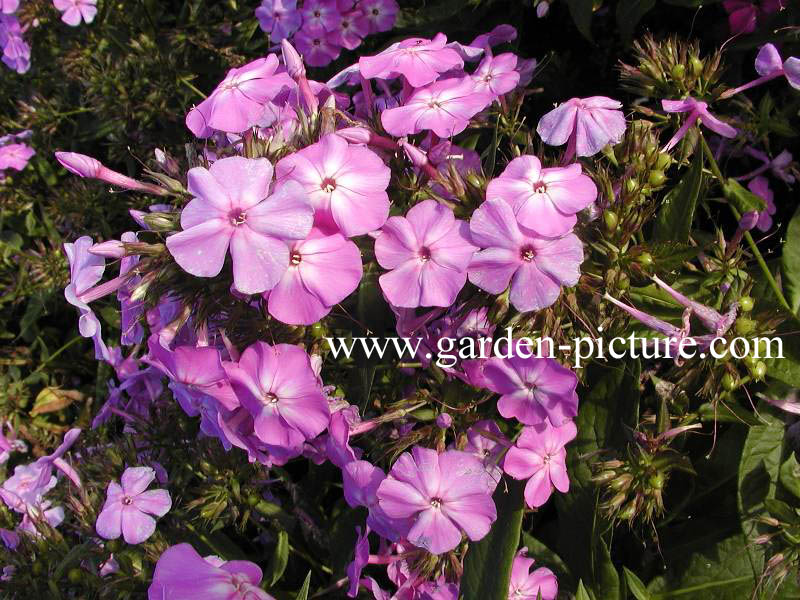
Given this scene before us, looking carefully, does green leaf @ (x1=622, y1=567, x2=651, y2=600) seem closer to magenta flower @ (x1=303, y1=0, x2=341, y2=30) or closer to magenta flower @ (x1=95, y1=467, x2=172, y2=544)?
magenta flower @ (x1=95, y1=467, x2=172, y2=544)

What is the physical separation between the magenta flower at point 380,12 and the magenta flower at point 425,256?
3.95 feet

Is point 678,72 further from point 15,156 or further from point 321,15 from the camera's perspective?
point 15,156

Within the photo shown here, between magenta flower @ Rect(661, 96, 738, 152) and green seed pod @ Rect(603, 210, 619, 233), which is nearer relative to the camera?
green seed pod @ Rect(603, 210, 619, 233)

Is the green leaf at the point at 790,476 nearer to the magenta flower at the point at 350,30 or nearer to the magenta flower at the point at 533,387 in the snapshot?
the magenta flower at the point at 533,387

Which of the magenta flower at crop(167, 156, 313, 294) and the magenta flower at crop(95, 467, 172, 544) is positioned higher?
the magenta flower at crop(167, 156, 313, 294)

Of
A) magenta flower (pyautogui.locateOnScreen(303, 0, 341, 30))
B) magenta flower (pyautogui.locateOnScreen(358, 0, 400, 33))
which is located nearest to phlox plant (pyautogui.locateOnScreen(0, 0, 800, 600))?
magenta flower (pyautogui.locateOnScreen(358, 0, 400, 33))

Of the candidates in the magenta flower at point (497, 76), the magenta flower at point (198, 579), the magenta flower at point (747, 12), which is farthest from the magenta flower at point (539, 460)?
the magenta flower at point (747, 12)

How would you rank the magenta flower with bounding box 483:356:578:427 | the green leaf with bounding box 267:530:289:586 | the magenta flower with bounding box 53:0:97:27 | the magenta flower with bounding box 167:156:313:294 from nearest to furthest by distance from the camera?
the magenta flower with bounding box 167:156:313:294 → the magenta flower with bounding box 483:356:578:427 → the green leaf with bounding box 267:530:289:586 → the magenta flower with bounding box 53:0:97:27

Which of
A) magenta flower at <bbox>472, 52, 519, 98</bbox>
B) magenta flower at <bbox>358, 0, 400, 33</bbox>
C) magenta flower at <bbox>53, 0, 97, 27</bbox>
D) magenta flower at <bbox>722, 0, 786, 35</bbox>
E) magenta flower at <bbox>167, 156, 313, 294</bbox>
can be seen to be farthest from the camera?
magenta flower at <bbox>53, 0, 97, 27</bbox>

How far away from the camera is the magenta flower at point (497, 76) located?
146 cm

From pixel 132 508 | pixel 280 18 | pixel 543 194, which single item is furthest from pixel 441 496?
pixel 280 18

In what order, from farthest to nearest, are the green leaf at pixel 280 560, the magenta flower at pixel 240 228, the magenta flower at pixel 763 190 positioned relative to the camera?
the magenta flower at pixel 763 190, the green leaf at pixel 280 560, the magenta flower at pixel 240 228

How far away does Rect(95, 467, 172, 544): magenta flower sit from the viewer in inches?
64.9

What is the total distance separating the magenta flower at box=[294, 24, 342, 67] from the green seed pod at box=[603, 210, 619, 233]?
1309mm
